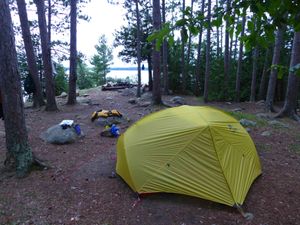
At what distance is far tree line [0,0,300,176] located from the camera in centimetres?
146

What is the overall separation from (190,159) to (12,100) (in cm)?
298

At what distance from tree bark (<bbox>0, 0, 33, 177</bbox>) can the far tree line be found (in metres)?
0.01

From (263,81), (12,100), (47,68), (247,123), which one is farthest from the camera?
(263,81)

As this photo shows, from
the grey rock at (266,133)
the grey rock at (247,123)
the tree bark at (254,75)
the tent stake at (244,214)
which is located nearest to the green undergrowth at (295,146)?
the grey rock at (266,133)

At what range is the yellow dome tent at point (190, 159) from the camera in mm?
3746

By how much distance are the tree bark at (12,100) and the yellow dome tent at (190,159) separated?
5.61ft

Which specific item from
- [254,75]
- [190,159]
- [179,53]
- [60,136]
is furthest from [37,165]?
[179,53]

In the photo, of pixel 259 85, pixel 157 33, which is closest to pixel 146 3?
pixel 259 85

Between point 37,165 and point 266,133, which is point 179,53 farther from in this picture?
point 37,165

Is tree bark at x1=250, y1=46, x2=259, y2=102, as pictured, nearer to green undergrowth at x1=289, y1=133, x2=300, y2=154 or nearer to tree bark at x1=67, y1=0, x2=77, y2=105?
green undergrowth at x1=289, y1=133, x2=300, y2=154

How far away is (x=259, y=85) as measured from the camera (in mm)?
15312

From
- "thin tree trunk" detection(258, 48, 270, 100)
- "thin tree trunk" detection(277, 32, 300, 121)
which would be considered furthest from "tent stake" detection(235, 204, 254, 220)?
"thin tree trunk" detection(258, 48, 270, 100)

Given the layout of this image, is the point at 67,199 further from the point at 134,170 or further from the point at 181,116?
the point at 181,116

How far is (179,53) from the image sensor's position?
1716 cm
